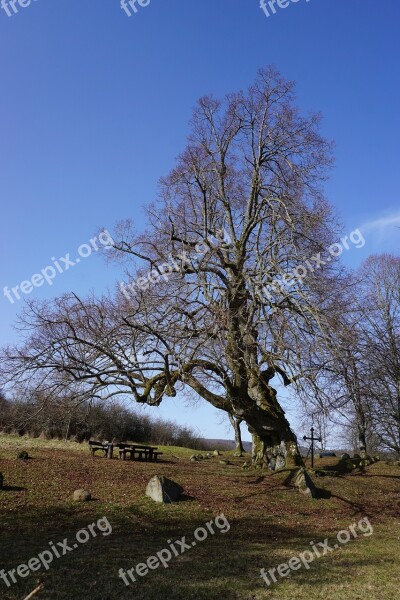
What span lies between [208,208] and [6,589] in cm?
1384

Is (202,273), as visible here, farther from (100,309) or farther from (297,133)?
(297,133)

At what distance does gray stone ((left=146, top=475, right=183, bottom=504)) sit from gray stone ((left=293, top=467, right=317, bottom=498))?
13.5 ft

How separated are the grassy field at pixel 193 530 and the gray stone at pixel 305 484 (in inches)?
11.5

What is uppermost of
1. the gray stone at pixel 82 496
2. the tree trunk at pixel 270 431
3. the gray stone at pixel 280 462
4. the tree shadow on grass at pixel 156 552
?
the tree trunk at pixel 270 431

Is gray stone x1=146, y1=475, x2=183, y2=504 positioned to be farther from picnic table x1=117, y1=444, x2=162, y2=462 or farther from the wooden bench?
the wooden bench

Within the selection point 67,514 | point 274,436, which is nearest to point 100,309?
point 67,514

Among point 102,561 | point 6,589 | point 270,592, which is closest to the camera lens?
point 6,589

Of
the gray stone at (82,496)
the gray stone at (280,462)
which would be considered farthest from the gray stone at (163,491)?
the gray stone at (280,462)

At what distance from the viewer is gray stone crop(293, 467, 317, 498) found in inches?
546

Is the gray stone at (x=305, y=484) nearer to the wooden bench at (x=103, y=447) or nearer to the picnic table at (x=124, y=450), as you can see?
the picnic table at (x=124, y=450)

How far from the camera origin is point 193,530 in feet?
31.1

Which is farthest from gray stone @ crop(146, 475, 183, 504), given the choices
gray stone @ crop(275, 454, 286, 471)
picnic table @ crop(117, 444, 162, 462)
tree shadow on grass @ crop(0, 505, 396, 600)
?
picnic table @ crop(117, 444, 162, 462)

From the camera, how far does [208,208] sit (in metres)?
17.6

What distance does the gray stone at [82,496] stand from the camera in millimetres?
10602
